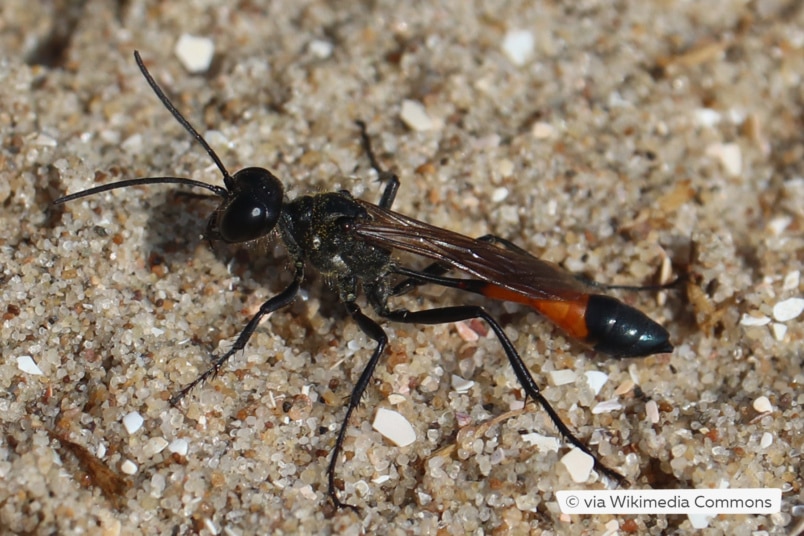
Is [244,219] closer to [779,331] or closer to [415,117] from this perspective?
[415,117]

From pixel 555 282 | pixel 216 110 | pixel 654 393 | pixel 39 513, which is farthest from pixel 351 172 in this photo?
pixel 39 513

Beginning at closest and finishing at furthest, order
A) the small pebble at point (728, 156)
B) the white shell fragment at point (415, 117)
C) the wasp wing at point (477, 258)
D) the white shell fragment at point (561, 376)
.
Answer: the wasp wing at point (477, 258) < the white shell fragment at point (561, 376) < the white shell fragment at point (415, 117) < the small pebble at point (728, 156)

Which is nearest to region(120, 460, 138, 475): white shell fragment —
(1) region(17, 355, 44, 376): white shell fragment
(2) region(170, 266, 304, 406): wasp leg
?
(2) region(170, 266, 304, 406): wasp leg

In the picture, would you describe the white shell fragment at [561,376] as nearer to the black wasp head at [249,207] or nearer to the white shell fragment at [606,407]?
the white shell fragment at [606,407]

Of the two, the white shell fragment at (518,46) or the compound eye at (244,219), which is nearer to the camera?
the compound eye at (244,219)

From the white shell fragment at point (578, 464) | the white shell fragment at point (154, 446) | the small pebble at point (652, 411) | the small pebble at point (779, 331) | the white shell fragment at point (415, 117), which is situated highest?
the white shell fragment at point (415, 117)

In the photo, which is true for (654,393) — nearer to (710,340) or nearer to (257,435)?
(710,340)

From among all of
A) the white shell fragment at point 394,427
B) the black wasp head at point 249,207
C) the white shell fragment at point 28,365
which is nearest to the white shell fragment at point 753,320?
the white shell fragment at point 394,427
